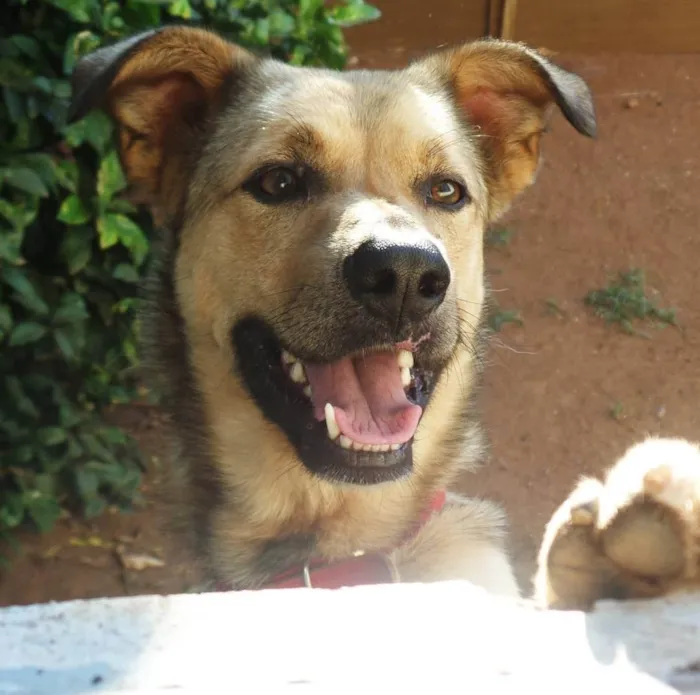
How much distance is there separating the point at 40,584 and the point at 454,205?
261 cm

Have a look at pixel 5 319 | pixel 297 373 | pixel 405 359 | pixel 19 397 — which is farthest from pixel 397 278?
pixel 19 397

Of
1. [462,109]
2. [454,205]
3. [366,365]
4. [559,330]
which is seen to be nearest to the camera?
[366,365]

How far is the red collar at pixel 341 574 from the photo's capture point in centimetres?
206

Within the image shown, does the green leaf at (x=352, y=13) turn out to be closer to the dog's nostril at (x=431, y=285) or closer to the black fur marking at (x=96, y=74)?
the black fur marking at (x=96, y=74)

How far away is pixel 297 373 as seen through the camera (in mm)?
2109

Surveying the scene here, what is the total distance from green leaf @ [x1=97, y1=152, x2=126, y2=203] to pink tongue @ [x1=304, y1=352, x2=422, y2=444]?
1.20 m

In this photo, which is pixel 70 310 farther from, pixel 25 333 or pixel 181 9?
pixel 181 9

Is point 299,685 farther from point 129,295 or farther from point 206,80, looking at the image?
point 129,295

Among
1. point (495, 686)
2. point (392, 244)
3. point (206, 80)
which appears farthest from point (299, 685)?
point (206, 80)

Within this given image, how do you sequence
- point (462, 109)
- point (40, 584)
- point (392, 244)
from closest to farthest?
point (392, 244) → point (462, 109) → point (40, 584)

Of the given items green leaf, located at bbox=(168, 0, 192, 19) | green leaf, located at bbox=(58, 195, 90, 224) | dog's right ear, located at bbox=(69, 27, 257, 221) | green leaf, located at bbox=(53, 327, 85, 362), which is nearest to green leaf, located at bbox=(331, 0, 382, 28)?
green leaf, located at bbox=(168, 0, 192, 19)

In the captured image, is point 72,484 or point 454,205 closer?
point 454,205

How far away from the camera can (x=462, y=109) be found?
101 inches

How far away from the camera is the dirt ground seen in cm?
386
